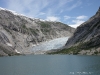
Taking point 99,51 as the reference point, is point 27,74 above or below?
below

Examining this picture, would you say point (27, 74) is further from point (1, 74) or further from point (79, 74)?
point (79, 74)

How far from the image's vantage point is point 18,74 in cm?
7906

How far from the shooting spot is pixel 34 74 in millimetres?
78188

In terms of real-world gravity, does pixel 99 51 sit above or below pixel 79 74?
above

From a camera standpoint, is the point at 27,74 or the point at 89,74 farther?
the point at 27,74

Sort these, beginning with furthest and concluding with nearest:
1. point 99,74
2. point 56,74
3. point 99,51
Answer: point 99,51
point 56,74
point 99,74

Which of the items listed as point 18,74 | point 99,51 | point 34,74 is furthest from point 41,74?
point 99,51

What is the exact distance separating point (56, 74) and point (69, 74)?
5.38 m

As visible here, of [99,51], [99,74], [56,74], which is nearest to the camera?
[99,74]

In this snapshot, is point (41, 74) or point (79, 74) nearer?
point (79, 74)

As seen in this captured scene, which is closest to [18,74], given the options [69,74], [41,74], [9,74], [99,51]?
[9,74]

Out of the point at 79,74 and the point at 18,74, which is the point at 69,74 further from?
the point at 18,74

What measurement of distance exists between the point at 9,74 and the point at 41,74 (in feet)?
45.1

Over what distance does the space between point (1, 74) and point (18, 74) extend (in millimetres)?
7149
